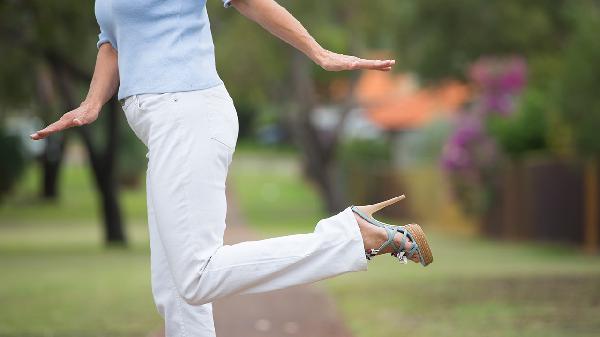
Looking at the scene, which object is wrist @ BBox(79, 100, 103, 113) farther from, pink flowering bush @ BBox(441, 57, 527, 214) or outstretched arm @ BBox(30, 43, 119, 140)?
pink flowering bush @ BBox(441, 57, 527, 214)

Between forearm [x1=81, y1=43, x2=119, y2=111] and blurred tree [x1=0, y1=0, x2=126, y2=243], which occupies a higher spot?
Result: forearm [x1=81, y1=43, x2=119, y2=111]

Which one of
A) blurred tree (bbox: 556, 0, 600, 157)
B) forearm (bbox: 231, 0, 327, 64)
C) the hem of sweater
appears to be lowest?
blurred tree (bbox: 556, 0, 600, 157)

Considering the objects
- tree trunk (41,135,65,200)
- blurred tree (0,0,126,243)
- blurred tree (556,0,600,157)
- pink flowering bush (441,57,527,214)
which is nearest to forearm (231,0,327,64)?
blurred tree (556,0,600,157)

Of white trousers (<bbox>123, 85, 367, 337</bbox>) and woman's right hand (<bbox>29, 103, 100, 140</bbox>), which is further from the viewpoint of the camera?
woman's right hand (<bbox>29, 103, 100, 140</bbox>)

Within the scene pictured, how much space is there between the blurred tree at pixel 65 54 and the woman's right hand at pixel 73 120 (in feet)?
45.0

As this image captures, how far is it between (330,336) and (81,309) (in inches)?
117

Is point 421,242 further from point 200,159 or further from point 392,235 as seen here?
point 200,159

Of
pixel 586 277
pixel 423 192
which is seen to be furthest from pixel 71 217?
pixel 586 277

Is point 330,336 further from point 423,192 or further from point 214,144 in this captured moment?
point 423,192

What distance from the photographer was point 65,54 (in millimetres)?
21406

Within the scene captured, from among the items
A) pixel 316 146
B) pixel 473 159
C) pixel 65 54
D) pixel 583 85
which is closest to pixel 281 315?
pixel 583 85

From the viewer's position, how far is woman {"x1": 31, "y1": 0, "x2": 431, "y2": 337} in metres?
4.48

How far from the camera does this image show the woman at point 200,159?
4.48m

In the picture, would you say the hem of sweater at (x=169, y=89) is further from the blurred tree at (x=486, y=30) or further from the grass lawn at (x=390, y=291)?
the blurred tree at (x=486, y=30)
